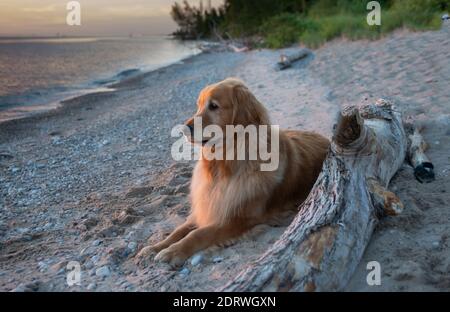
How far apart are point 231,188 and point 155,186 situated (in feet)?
6.39

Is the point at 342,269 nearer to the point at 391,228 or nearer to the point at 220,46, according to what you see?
the point at 391,228

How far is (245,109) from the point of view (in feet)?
12.3

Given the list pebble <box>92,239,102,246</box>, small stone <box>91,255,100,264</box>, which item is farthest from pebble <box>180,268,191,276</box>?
pebble <box>92,239,102,246</box>

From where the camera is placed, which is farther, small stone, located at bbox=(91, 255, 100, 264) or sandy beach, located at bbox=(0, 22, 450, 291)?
small stone, located at bbox=(91, 255, 100, 264)

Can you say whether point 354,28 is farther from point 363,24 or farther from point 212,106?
point 212,106

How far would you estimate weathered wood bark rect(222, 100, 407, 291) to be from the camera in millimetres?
2500

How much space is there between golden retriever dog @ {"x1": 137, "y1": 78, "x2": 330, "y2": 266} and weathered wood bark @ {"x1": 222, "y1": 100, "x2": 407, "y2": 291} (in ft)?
1.64

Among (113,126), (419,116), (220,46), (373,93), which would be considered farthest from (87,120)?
(220,46)

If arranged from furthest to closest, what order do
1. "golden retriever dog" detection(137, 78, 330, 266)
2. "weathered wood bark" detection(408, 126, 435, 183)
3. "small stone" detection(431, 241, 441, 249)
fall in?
"weathered wood bark" detection(408, 126, 435, 183), "golden retriever dog" detection(137, 78, 330, 266), "small stone" detection(431, 241, 441, 249)

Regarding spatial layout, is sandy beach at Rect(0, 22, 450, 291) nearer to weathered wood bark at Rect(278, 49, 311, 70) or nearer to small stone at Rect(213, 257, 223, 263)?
small stone at Rect(213, 257, 223, 263)

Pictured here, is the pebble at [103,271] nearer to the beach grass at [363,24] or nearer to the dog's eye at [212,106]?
the dog's eye at [212,106]

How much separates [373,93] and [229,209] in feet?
19.3

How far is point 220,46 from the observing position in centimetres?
3603

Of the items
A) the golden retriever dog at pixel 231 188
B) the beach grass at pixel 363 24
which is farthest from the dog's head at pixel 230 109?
the beach grass at pixel 363 24
